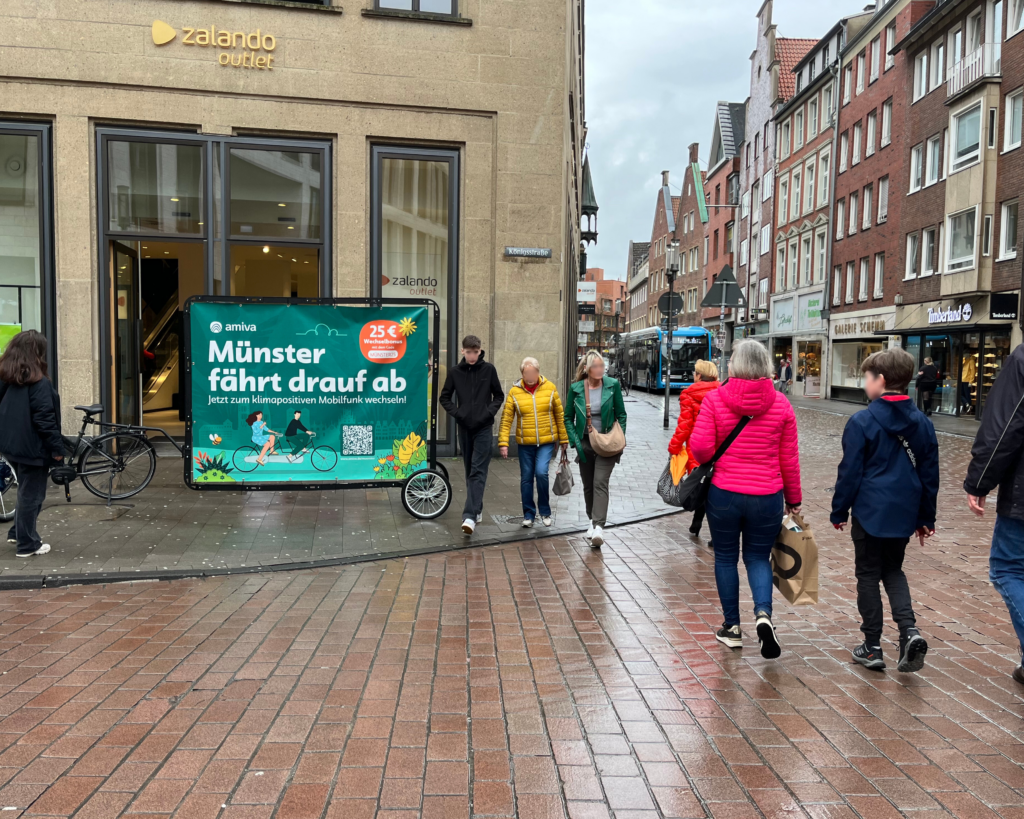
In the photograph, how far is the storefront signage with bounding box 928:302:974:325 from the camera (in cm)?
2891

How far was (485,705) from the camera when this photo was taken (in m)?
4.23

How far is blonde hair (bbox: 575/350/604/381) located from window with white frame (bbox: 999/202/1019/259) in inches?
953

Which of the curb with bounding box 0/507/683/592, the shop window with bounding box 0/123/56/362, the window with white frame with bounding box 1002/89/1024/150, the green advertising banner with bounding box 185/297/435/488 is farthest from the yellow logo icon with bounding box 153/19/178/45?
the window with white frame with bounding box 1002/89/1024/150

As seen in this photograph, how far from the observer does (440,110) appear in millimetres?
13453

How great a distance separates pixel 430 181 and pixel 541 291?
2423 millimetres

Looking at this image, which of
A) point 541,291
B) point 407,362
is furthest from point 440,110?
point 407,362

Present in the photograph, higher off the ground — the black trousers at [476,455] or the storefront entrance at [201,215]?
the storefront entrance at [201,215]

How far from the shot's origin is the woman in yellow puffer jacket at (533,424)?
28.9ft

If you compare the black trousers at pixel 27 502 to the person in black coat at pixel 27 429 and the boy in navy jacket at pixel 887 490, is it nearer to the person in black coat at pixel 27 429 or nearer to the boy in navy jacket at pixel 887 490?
the person in black coat at pixel 27 429

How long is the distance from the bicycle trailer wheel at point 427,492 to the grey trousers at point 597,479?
1656mm

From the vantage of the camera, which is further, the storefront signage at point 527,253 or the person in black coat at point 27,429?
the storefront signage at point 527,253

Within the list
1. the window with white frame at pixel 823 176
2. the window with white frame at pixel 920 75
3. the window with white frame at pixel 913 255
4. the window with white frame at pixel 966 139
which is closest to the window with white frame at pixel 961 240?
the window with white frame at pixel 966 139

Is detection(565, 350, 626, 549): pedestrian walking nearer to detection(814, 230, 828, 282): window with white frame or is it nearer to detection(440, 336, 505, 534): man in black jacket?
detection(440, 336, 505, 534): man in black jacket

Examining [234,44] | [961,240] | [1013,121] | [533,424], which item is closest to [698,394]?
[533,424]
